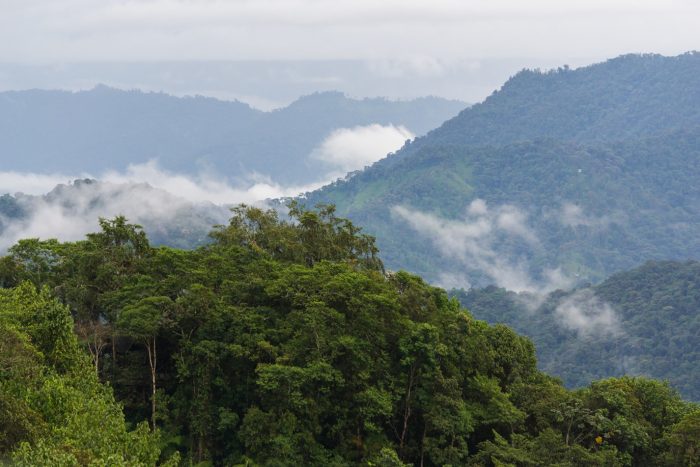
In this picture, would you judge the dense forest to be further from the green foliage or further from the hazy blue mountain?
the hazy blue mountain

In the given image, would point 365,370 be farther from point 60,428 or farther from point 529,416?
point 60,428

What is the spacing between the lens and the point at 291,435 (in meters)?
24.9

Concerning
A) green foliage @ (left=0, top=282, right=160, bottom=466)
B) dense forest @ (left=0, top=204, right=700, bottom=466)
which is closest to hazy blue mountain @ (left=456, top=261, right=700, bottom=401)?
dense forest @ (left=0, top=204, right=700, bottom=466)

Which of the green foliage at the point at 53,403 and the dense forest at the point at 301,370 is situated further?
the dense forest at the point at 301,370

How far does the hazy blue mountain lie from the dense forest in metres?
88.3

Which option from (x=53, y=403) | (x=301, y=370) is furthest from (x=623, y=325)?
(x=53, y=403)

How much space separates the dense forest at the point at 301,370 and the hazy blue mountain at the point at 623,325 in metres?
88.3

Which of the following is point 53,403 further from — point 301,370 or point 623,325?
point 623,325

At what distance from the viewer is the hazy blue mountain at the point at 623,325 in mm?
122938

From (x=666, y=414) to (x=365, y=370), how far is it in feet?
35.5

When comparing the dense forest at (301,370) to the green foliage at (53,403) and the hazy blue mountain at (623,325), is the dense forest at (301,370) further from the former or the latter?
the hazy blue mountain at (623,325)

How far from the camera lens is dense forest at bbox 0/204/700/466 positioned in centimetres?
2516

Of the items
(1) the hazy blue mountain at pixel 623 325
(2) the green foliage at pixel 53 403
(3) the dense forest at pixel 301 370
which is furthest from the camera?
(1) the hazy blue mountain at pixel 623 325

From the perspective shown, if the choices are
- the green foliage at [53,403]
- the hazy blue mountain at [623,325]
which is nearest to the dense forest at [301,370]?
the green foliage at [53,403]
